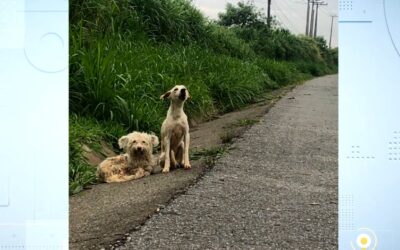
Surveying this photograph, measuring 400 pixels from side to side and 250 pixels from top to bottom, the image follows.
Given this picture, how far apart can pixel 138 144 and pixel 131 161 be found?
0.04 meters

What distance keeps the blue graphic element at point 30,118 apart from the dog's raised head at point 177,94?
252mm

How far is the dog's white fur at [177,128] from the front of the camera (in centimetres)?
109

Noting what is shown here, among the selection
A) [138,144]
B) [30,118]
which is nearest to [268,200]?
[138,144]

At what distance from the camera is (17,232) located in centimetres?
90

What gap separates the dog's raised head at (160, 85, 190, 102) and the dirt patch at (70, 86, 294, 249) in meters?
0.09

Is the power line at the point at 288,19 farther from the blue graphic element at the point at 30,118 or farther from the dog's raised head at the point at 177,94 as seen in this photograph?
the blue graphic element at the point at 30,118

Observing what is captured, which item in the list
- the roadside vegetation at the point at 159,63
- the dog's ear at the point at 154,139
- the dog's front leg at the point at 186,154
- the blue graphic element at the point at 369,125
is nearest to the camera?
the blue graphic element at the point at 369,125

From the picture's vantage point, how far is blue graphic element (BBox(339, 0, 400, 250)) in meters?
0.90

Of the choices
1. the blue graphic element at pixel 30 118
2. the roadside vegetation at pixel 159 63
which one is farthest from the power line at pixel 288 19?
the blue graphic element at pixel 30 118

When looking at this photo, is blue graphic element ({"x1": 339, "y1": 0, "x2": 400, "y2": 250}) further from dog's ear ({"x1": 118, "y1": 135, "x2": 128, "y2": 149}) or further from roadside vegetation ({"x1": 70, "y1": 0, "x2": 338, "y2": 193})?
dog's ear ({"x1": 118, "y1": 135, "x2": 128, "y2": 149})

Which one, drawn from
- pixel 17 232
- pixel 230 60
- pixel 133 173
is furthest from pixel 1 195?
pixel 230 60

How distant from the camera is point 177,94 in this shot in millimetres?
1082

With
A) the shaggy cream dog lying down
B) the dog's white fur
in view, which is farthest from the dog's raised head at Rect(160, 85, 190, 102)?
the shaggy cream dog lying down

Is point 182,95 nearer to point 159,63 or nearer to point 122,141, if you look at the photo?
point 159,63
